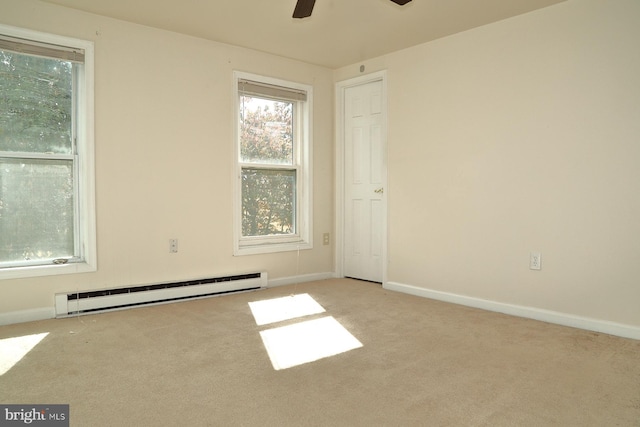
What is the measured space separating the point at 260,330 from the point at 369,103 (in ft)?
9.01

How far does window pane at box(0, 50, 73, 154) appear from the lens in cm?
311

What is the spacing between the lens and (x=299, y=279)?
462 centimetres

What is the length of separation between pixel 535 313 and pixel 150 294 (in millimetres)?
3083

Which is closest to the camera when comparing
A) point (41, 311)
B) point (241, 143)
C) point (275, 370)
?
point (275, 370)

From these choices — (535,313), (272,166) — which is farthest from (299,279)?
(535,313)

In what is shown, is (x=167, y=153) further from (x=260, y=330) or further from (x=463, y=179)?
(x=463, y=179)

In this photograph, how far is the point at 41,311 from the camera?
318 cm

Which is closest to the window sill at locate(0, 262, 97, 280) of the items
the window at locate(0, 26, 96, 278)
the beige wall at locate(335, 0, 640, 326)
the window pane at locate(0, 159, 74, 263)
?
the window at locate(0, 26, 96, 278)

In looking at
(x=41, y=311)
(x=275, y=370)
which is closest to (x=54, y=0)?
(x=41, y=311)

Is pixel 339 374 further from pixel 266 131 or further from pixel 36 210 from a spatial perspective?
pixel 266 131

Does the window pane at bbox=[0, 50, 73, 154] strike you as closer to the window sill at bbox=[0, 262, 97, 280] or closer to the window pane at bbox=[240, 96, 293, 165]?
the window sill at bbox=[0, 262, 97, 280]

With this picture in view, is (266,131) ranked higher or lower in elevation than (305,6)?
lower

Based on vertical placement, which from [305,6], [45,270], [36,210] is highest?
[305,6]

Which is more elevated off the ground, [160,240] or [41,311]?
[160,240]
